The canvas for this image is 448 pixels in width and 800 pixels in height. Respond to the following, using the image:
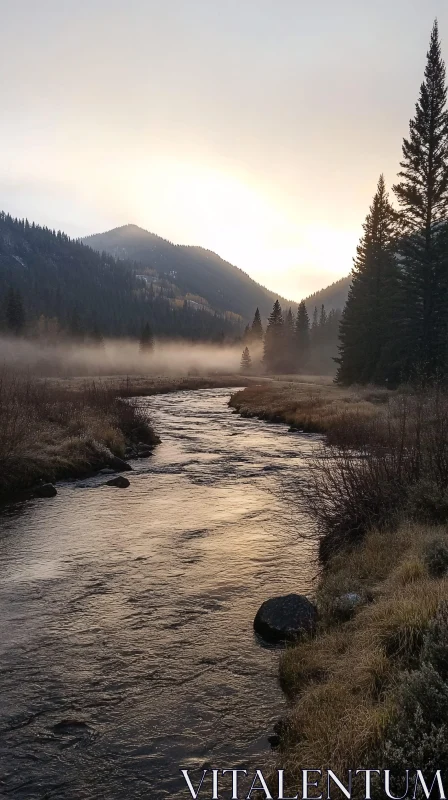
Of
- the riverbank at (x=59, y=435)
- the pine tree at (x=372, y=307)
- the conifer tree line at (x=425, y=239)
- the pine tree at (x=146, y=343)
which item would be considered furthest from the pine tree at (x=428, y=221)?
the pine tree at (x=146, y=343)

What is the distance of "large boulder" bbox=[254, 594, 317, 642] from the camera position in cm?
749

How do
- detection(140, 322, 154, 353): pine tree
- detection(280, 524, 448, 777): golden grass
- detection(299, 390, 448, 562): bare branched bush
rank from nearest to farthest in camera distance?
detection(280, 524, 448, 777): golden grass < detection(299, 390, 448, 562): bare branched bush < detection(140, 322, 154, 353): pine tree

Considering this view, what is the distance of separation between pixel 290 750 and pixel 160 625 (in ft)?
11.2

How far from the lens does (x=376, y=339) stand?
156 ft

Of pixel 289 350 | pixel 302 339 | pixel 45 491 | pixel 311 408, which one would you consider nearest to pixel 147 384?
pixel 311 408

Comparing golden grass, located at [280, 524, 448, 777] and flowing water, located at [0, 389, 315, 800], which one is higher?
golden grass, located at [280, 524, 448, 777]

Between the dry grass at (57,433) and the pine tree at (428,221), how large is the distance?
21680 millimetres

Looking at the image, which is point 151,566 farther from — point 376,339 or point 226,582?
point 376,339

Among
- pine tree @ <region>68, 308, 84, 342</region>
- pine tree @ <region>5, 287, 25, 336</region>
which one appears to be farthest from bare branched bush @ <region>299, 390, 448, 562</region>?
pine tree @ <region>68, 308, 84, 342</region>

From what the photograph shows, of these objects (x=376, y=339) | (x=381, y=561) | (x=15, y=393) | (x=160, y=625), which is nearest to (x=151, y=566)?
(x=160, y=625)

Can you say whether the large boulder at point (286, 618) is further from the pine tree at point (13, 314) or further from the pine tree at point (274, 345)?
the pine tree at point (274, 345)

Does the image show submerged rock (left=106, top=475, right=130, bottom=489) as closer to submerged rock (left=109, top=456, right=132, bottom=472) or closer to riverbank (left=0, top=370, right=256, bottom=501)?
riverbank (left=0, top=370, right=256, bottom=501)

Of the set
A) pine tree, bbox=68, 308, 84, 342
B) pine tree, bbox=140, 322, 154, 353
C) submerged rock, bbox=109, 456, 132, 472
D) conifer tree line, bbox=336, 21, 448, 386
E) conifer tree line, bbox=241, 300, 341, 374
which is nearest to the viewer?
submerged rock, bbox=109, 456, 132, 472

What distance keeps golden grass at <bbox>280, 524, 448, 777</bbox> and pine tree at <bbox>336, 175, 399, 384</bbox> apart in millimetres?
36399
